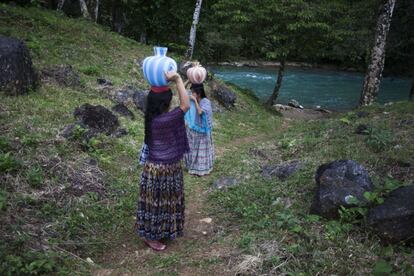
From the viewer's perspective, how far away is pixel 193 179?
7.90 m

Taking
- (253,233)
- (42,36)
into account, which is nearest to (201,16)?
(42,36)

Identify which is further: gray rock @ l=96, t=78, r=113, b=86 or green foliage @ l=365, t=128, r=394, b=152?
gray rock @ l=96, t=78, r=113, b=86

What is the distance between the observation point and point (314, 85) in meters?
33.7

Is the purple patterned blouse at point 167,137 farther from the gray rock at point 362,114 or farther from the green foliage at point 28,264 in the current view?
the gray rock at point 362,114

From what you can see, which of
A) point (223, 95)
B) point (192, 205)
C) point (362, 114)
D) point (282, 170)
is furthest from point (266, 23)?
point (192, 205)

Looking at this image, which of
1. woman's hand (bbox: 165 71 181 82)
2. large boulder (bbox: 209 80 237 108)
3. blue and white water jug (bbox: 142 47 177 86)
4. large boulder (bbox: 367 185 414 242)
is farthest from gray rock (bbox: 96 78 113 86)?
large boulder (bbox: 367 185 414 242)

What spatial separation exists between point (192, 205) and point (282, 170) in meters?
1.70

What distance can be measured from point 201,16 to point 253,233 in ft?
72.9

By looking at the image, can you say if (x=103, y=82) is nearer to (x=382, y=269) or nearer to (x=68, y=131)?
(x=68, y=131)

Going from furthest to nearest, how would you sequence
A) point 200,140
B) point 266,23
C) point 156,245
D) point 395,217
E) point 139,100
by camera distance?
point 266,23
point 139,100
point 200,140
point 156,245
point 395,217

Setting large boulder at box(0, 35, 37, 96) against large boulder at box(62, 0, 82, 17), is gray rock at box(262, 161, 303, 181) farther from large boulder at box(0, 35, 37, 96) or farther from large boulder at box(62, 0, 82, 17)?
large boulder at box(62, 0, 82, 17)

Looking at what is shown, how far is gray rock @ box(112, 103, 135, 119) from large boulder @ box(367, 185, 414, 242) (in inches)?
272

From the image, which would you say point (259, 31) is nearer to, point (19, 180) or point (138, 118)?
point (138, 118)

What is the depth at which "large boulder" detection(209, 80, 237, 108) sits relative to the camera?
15289mm
